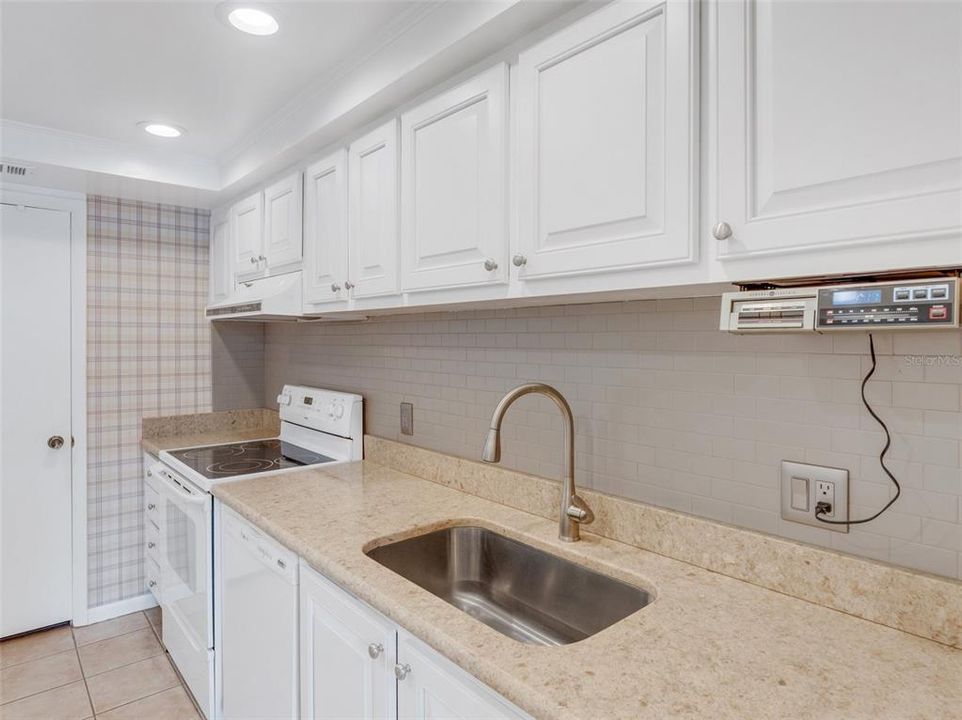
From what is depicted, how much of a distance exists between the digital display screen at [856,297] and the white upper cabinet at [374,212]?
3.84ft

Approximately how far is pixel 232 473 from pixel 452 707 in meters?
1.52

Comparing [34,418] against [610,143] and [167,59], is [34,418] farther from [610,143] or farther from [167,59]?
[610,143]

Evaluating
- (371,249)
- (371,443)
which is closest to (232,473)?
(371,443)

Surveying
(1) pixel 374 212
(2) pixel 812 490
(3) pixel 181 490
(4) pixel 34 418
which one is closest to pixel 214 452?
(3) pixel 181 490

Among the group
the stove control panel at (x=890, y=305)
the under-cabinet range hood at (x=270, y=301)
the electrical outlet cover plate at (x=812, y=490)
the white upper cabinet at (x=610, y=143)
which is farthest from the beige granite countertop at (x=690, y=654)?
the under-cabinet range hood at (x=270, y=301)

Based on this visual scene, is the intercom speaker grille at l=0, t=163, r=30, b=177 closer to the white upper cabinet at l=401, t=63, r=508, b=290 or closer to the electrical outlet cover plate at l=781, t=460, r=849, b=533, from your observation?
the white upper cabinet at l=401, t=63, r=508, b=290

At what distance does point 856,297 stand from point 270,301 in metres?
1.93

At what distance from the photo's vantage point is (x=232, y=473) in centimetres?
223

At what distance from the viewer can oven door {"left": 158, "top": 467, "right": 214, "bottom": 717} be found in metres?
2.07

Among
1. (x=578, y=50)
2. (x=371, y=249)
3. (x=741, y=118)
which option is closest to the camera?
(x=741, y=118)

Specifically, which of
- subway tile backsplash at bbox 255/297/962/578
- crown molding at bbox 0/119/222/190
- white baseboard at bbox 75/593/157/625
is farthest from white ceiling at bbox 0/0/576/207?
white baseboard at bbox 75/593/157/625

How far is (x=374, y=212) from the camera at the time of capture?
181 cm

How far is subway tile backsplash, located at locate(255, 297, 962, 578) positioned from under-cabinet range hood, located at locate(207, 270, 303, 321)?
0.52 meters

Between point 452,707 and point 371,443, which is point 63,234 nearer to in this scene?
point 371,443
